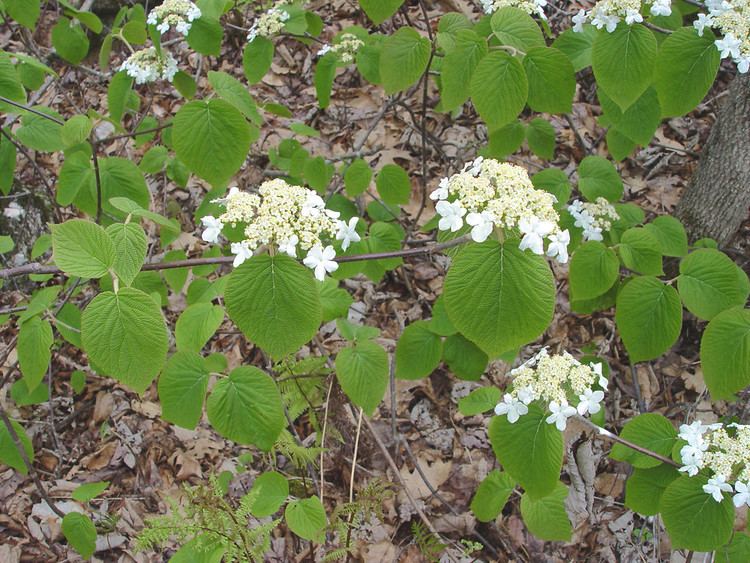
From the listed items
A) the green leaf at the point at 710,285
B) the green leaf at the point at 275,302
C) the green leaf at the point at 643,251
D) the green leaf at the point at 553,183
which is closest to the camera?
the green leaf at the point at 275,302

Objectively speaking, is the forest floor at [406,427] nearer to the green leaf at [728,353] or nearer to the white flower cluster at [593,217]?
the white flower cluster at [593,217]

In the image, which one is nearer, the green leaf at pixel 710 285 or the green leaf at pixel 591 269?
the green leaf at pixel 710 285

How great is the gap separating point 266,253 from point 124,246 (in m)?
0.39

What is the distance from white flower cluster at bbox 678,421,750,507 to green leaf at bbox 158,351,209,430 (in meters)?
1.42

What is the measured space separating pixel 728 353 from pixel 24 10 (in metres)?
3.06

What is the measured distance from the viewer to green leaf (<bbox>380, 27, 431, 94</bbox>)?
7.11ft

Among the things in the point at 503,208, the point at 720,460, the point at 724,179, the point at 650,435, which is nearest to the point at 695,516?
the point at 720,460

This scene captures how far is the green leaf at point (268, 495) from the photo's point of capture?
221cm

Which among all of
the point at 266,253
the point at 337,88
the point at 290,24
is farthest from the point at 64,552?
the point at 337,88

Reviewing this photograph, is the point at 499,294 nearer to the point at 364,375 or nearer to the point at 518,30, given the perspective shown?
the point at 364,375

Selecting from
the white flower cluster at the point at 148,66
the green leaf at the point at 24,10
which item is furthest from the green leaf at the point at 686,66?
the green leaf at the point at 24,10

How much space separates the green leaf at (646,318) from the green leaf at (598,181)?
0.75m

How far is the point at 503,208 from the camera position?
1298mm

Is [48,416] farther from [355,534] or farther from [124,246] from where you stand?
[124,246]
